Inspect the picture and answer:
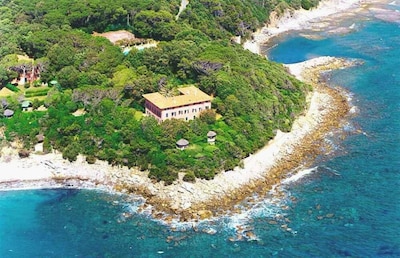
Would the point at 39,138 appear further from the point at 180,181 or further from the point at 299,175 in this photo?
the point at 299,175

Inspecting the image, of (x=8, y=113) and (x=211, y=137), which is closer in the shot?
(x=211, y=137)

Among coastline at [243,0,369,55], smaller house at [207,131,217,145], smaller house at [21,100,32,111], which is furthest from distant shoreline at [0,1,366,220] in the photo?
coastline at [243,0,369,55]

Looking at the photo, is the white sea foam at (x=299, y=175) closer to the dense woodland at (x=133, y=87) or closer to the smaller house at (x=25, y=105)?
the dense woodland at (x=133, y=87)

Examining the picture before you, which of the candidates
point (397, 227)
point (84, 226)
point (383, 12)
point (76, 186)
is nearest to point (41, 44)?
point (76, 186)

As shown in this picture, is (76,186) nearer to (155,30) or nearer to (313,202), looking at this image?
(313,202)

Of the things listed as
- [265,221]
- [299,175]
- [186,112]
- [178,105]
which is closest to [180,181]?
[265,221]

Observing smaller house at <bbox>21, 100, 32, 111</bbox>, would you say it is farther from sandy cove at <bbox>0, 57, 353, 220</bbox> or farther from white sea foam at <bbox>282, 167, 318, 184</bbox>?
white sea foam at <bbox>282, 167, 318, 184</bbox>

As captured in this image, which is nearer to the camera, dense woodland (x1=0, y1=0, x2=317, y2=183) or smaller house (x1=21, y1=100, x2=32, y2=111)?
dense woodland (x1=0, y1=0, x2=317, y2=183)
